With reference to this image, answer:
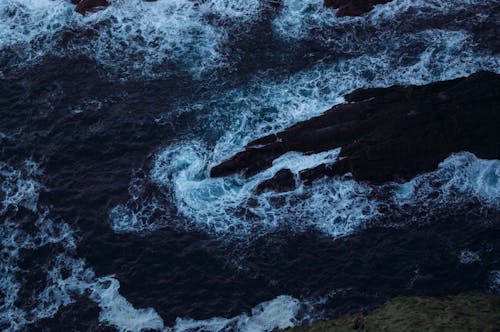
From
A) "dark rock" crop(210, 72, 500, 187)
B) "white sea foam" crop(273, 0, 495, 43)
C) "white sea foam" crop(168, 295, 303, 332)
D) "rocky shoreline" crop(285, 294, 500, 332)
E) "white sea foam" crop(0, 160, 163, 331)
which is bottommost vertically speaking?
"rocky shoreline" crop(285, 294, 500, 332)

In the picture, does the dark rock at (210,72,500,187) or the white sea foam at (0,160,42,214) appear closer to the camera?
the dark rock at (210,72,500,187)

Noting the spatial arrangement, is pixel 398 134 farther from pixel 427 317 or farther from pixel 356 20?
pixel 356 20

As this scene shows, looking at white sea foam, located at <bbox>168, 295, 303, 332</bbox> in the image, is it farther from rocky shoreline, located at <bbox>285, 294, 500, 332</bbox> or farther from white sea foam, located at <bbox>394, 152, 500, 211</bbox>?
white sea foam, located at <bbox>394, 152, 500, 211</bbox>

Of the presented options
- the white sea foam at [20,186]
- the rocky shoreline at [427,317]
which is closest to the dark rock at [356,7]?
the rocky shoreline at [427,317]

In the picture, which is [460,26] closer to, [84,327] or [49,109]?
[49,109]

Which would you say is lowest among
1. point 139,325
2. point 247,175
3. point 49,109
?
point 139,325

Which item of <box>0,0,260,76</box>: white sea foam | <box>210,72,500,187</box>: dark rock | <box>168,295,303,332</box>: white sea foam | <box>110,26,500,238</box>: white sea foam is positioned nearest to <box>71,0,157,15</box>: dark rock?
<box>0,0,260,76</box>: white sea foam

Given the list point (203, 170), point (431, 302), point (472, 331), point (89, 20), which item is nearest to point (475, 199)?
point (431, 302)

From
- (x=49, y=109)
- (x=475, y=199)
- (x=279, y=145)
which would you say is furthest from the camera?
(x=49, y=109)
